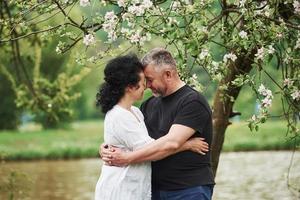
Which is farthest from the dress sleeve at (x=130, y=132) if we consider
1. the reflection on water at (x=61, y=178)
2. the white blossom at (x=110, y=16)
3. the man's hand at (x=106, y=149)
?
the reflection on water at (x=61, y=178)

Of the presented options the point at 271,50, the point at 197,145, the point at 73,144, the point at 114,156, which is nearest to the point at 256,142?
the point at 73,144

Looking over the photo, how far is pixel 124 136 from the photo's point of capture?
5.05 meters

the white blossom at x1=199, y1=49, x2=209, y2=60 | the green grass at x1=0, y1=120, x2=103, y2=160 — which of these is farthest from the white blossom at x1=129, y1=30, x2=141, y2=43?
the green grass at x1=0, y1=120, x2=103, y2=160

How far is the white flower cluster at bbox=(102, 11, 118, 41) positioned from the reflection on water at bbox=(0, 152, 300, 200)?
262 inches

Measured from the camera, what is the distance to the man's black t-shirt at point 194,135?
16.6 ft

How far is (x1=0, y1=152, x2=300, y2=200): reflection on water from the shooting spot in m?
15.9

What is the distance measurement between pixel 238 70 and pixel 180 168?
2257 millimetres

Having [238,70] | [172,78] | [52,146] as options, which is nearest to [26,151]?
[52,146]

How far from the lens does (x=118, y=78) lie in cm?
507

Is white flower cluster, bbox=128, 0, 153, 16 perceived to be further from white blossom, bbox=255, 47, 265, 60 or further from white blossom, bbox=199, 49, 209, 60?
white blossom, bbox=255, 47, 265, 60

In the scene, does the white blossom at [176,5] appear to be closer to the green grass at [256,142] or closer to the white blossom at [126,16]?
the white blossom at [126,16]

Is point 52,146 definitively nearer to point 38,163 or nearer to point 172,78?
point 38,163

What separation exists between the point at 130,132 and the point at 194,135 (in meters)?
0.44

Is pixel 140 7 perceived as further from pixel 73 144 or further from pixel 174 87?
pixel 73 144
